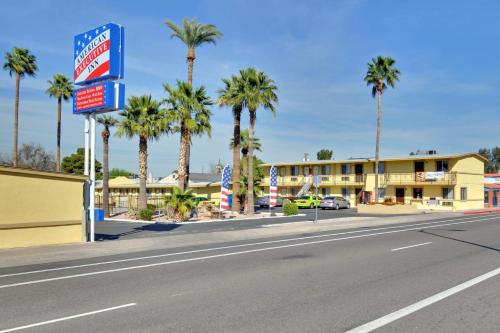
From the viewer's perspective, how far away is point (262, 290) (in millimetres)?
8547

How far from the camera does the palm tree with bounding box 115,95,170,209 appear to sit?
31.2 meters

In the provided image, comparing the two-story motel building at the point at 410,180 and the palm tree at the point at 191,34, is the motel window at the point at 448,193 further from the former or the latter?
the palm tree at the point at 191,34

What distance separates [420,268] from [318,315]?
5.15 meters

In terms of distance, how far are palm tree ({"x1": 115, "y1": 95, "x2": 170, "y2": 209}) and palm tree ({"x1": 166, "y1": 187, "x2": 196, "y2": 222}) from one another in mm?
3534

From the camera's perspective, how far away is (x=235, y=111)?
35.4 m

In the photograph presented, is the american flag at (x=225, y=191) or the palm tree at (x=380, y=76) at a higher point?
the palm tree at (x=380, y=76)

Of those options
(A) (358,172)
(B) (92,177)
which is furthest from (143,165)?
(A) (358,172)

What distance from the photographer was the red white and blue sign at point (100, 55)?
17.2m

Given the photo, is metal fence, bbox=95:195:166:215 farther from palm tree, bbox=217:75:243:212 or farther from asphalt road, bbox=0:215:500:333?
asphalt road, bbox=0:215:500:333

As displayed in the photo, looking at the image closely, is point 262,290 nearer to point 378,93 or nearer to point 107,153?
point 107,153

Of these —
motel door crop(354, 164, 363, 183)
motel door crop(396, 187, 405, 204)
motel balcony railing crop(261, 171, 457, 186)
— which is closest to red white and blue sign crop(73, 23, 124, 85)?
motel balcony railing crop(261, 171, 457, 186)

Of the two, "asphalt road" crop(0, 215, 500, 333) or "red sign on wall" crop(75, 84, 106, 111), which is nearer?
"asphalt road" crop(0, 215, 500, 333)

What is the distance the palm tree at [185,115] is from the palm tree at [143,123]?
89cm

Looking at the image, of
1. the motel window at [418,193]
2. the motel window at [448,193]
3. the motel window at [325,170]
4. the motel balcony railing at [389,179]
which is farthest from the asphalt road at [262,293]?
the motel window at [325,170]
